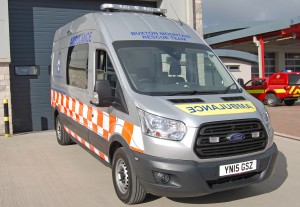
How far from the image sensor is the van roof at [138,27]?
500 cm

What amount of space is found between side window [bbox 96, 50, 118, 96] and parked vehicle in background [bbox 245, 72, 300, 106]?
1326cm

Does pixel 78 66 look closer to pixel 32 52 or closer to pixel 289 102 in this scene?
pixel 32 52

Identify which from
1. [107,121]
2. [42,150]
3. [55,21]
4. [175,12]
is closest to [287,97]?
[175,12]

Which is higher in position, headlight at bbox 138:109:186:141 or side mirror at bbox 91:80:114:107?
side mirror at bbox 91:80:114:107

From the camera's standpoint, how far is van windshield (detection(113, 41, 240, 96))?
4.53 metres

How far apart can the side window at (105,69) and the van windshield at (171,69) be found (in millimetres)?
206

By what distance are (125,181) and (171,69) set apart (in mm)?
1554

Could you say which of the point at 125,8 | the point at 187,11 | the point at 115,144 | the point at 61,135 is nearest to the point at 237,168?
the point at 115,144

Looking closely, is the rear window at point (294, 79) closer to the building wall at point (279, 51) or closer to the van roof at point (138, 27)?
the van roof at point (138, 27)

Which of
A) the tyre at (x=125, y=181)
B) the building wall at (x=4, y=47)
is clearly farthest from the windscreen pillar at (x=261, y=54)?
the tyre at (x=125, y=181)

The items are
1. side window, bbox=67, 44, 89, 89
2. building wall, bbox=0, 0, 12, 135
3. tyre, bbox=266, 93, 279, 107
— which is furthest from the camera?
tyre, bbox=266, 93, 279, 107

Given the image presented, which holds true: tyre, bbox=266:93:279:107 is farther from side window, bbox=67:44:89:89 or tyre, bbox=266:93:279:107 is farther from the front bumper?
the front bumper

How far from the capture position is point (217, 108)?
4.11m

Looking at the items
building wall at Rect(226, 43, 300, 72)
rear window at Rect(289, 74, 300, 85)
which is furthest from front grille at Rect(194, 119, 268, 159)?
building wall at Rect(226, 43, 300, 72)
